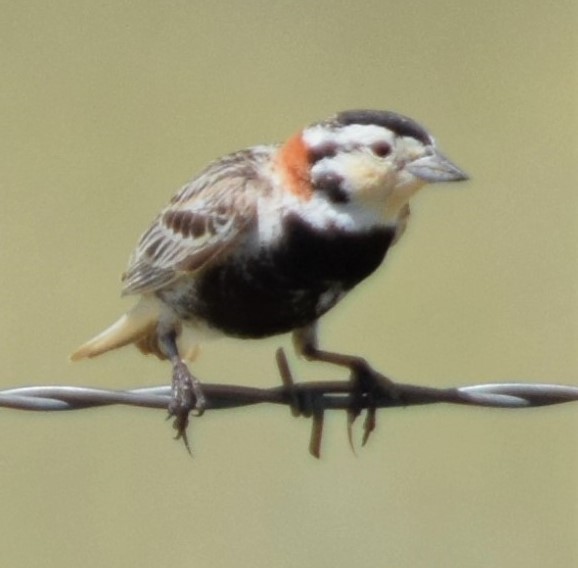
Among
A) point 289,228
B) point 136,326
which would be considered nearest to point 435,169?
point 289,228

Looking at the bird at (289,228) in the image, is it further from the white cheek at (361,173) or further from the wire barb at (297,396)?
the wire barb at (297,396)

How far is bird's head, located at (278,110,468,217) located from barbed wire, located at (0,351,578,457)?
49 cm

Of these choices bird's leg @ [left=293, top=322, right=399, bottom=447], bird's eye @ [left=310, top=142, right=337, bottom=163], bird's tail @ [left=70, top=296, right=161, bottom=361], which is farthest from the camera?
bird's tail @ [left=70, top=296, right=161, bottom=361]

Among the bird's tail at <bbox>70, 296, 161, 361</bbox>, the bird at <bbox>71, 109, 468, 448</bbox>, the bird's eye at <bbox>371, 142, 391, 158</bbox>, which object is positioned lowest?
the bird's tail at <bbox>70, 296, 161, 361</bbox>

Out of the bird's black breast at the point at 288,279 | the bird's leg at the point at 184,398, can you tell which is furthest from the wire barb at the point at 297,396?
the bird's black breast at the point at 288,279

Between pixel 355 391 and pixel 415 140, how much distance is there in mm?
771

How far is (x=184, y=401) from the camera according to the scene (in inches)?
220

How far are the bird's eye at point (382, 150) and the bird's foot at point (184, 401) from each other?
0.82m

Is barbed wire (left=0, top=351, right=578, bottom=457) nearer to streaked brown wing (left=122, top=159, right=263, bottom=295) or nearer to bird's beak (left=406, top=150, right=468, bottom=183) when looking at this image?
streaked brown wing (left=122, top=159, right=263, bottom=295)

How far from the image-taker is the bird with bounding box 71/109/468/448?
5.42 meters

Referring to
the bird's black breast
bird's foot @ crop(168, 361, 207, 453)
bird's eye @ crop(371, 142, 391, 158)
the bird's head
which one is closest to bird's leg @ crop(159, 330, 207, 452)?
bird's foot @ crop(168, 361, 207, 453)

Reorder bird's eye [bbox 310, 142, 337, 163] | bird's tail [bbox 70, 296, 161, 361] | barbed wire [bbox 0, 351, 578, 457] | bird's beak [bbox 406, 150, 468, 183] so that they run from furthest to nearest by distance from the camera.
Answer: bird's tail [bbox 70, 296, 161, 361], bird's eye [bbox 310, 142, 337, 163], bird's beak [bbox 406, 150, 468, 183], barbed wire [bbox 0, 351, 578, 457]

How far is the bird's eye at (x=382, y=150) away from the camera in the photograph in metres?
5.39

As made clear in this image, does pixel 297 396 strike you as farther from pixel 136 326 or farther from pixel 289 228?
pixel 136 326
